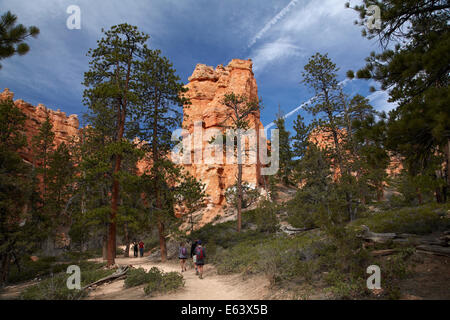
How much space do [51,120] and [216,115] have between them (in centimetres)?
3806

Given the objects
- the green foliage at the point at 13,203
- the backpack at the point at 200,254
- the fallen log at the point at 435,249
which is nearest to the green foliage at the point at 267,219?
the backpack at the point at 200,254

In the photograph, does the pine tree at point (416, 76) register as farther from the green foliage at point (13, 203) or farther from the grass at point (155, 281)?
the green foliage at point (13, 203)

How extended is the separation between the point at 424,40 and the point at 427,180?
3.54m

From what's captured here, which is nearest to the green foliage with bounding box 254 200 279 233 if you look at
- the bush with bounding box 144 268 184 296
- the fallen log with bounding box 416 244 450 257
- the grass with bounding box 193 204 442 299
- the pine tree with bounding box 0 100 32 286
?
the grass with bounding box 193 204 442 299

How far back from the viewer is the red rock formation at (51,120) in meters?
50.4

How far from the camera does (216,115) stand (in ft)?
143

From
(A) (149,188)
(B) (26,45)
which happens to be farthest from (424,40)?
(A) (149,188)

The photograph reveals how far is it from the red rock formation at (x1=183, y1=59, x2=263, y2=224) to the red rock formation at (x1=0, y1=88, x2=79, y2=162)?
2835 cm

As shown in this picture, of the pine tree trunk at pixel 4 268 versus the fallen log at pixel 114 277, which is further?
the pine tree trunk at pixel 4 268

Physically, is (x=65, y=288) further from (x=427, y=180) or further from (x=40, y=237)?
(x=40, y=237)

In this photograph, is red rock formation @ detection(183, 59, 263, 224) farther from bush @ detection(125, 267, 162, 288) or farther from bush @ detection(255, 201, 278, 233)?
bush @ detection(125, 267, 162, 288)

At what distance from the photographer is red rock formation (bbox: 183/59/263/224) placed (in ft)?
127

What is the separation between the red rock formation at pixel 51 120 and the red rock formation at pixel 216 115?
2835cm

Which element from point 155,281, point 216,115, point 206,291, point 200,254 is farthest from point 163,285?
point 216,115
